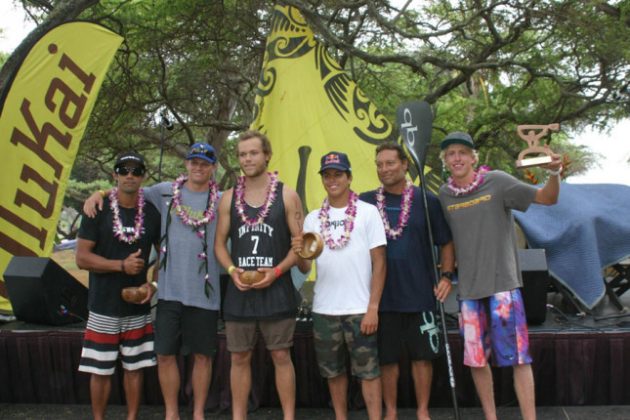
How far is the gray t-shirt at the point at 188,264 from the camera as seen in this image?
3055 mm

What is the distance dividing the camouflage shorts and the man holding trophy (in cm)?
49

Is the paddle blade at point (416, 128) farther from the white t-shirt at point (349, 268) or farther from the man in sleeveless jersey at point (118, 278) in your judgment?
the man in sleeveless jersey at point (118, 278)

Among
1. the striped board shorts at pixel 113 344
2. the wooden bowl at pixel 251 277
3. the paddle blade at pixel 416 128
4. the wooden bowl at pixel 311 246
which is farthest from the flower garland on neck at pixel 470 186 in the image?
the striped board shorts at pixel 113 344

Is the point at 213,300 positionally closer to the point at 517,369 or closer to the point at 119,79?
the point at 517,369

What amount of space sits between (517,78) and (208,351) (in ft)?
26.0

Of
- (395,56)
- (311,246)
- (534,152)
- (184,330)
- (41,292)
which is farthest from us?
(395,56)

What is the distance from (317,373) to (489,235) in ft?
5.07

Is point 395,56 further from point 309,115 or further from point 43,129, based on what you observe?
point 43,129

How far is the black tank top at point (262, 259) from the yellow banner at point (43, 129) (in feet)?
7.74

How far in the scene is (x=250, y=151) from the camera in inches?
118

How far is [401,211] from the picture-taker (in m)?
3.11

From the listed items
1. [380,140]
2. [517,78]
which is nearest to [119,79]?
[380,140]

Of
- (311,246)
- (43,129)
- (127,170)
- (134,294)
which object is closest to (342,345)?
(311,246)

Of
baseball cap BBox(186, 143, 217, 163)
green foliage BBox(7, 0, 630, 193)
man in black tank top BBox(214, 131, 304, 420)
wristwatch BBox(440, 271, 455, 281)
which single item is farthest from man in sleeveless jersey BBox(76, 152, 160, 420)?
green foliage BBox(7, 0, 630, 193)
